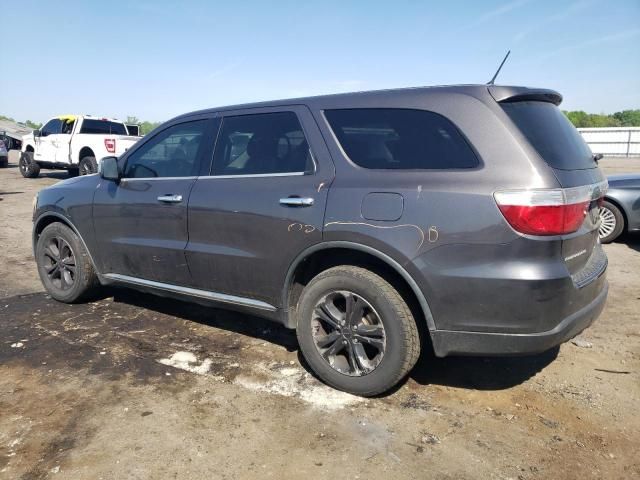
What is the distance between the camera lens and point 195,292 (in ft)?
12.6

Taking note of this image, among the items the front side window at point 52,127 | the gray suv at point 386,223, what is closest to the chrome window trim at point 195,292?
the gray suv at point 386,223

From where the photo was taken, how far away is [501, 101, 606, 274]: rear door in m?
2.68

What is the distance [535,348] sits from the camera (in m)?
2.67

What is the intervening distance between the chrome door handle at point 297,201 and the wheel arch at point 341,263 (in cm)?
27

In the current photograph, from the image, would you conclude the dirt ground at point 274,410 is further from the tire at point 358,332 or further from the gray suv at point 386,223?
the gray suv at point 386,223

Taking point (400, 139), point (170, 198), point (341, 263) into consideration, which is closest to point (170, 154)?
point (170, 198)

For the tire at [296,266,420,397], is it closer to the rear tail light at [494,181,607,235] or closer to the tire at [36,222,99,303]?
the rear tail light at [494,181,607,235]

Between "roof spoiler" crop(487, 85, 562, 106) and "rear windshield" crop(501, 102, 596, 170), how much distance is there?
26 mm

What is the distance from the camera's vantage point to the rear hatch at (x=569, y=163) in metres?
2.68

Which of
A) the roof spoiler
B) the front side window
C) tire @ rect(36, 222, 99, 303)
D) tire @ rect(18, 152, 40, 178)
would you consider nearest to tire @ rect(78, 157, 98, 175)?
the front side window

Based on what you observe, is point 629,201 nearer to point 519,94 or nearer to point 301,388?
point 519,94

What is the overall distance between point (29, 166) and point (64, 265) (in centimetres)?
1414

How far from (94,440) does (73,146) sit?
13550 millimetres

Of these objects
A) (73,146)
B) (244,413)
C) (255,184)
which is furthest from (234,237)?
(73,146)
